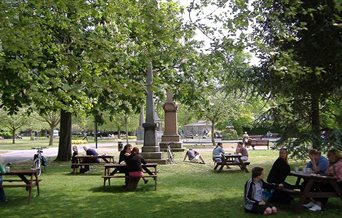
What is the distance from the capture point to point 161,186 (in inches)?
515

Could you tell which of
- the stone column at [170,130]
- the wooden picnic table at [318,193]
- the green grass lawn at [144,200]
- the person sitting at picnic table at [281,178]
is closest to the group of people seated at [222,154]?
the green grass lawn at [144,200]

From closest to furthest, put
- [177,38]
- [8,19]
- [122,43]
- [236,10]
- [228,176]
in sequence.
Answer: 1. [8,19]
2. [236,10]
3. [177,38]
4. [122,43]
5. [228,176]

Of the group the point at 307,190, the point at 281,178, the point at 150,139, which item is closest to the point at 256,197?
the point at 307,190

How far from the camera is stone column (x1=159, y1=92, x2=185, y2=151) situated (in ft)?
94.8

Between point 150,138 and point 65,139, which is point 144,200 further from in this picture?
point 65,139

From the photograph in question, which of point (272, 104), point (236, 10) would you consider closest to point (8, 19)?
point (236, 10)

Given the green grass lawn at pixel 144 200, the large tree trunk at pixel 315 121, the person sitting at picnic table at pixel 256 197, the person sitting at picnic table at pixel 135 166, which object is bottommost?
the green grass lawn at pixel 144 200

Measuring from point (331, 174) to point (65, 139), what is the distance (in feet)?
57.6

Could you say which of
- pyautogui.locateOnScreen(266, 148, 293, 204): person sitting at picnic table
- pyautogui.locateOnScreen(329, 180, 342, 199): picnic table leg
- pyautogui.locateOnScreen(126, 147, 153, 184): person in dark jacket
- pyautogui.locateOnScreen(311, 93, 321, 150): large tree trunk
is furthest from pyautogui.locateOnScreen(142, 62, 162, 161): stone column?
pyautogui.locateOnScreen(329, 180, 342, 199): picnic table leg

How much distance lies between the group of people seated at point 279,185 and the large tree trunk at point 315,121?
1.75m

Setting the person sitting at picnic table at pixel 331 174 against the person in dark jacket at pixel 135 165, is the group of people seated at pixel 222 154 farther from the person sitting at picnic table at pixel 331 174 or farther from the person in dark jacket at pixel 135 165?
the person sitting at picnic table at pixel 331 174

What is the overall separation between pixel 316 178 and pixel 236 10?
4.03 m

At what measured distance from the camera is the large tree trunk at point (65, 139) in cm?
2387

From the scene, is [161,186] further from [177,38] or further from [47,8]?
[47,8]
